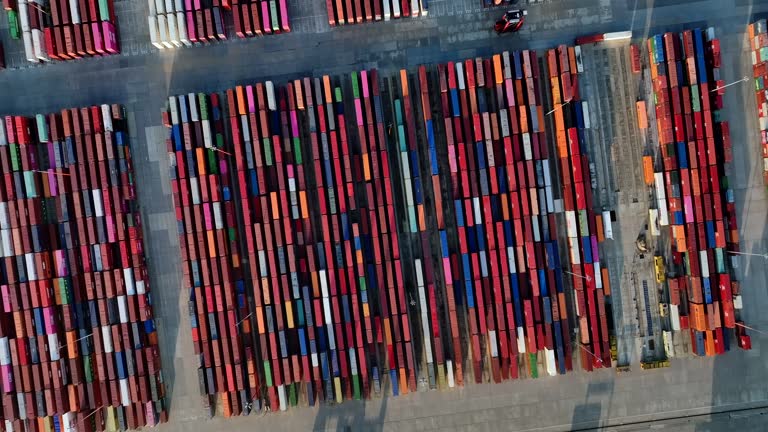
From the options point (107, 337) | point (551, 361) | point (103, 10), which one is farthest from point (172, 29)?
point (551, 361)

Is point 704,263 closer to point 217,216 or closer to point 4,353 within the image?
point 217,216

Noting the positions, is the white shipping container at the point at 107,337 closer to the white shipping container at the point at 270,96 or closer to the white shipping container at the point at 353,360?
the white shipping container at the point at 353,360

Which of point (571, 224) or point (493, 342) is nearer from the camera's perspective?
point (571, 224)

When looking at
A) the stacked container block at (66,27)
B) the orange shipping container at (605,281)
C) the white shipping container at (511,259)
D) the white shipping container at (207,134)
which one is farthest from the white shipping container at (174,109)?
the orange shipping container at (605,281)

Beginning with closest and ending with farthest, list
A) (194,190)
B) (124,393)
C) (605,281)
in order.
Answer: (194,190)
(124,393)
(605,281)

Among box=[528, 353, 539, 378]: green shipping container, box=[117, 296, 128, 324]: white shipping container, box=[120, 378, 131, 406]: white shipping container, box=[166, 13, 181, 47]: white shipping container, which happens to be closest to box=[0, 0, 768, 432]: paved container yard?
box=[528, 353, 539, 378]: green shipping container

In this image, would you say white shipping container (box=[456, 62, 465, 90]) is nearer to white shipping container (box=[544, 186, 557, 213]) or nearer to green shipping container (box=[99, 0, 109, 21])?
white shipping container (box=[544, 186, 557, 213])
